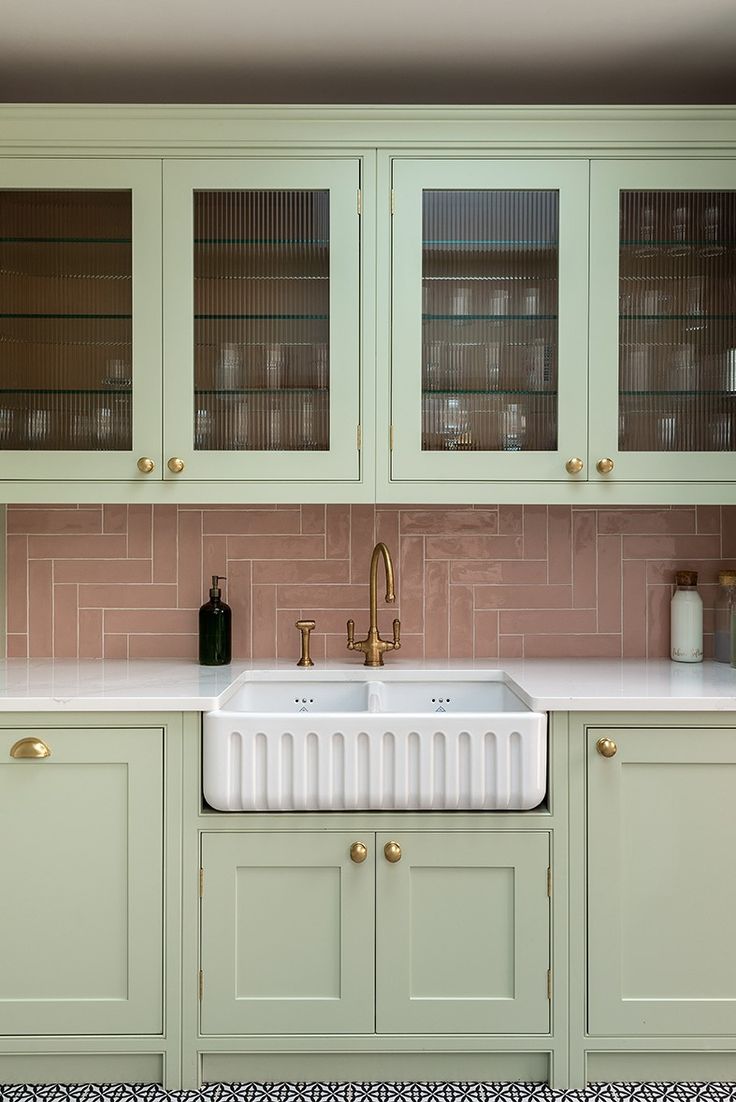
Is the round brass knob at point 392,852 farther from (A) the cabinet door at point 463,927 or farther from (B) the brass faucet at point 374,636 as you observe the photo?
(B) the brass faucet at point 374,636

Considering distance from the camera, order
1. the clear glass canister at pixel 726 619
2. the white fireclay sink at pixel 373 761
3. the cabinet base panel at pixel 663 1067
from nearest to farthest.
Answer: the white fireclay sink at pixel 373 761, the cabinet base panel at pixel 663 1067, the clear glass canister at pixel 726 619

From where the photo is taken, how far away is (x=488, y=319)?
92.2 inches

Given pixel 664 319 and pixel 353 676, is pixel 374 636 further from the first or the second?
pixel 664 319

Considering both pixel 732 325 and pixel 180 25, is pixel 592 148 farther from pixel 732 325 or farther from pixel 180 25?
pixel 180 25

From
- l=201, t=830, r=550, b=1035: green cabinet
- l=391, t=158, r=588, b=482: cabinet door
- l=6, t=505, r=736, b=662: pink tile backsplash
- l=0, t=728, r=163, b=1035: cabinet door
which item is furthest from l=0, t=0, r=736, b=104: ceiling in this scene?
l=201, t=830, r=550, b=1035: green cabinet

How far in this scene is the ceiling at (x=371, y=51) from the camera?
218 cm

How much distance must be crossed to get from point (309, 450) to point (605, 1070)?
1.64 m

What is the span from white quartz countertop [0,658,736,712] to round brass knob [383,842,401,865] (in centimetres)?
44

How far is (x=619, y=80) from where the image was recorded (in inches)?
100

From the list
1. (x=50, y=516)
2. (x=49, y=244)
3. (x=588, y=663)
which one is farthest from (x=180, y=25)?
(x=588, y=663)

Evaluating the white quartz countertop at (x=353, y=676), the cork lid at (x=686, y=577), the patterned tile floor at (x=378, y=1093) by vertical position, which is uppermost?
the cork lid at (x=686, y=577)

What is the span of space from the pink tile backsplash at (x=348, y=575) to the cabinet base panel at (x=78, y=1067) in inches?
40.8

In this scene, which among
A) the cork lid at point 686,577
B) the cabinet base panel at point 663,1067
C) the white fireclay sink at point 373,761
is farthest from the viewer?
the cork lid at point 686,577

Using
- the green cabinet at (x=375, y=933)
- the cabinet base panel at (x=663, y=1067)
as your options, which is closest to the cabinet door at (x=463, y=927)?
the green cabinet at (x=375, y=933)
